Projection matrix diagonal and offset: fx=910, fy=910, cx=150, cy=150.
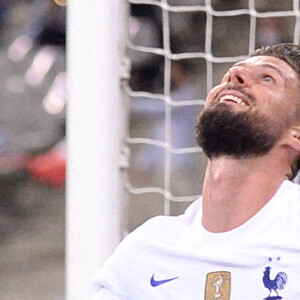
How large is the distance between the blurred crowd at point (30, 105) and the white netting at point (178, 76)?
622mm

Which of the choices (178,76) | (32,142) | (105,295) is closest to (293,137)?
(105,295)

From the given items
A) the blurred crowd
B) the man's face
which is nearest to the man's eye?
the man's face

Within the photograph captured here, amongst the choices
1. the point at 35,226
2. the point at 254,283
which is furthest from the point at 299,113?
the point at 35,226

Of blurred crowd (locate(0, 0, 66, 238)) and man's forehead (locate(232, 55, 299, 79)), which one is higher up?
man's forehead (locate(232, 55, 299, 79))

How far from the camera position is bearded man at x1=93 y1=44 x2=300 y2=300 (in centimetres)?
109

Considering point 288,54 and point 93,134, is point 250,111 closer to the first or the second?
point 288,54

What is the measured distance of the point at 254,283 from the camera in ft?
3.55

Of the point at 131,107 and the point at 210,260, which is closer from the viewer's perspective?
the point at 210,260

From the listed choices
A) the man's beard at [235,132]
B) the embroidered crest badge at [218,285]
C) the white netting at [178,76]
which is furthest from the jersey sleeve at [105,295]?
the white netting at [178,76]

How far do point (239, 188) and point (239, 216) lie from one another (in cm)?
3

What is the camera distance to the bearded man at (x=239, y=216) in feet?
3.56

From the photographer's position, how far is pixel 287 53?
1.16 meters

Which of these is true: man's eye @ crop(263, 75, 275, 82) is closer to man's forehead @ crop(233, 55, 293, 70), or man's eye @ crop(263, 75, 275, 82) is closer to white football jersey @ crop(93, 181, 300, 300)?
man's forehead @ crop(233, 55, 293, 70)

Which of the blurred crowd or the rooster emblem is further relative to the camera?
the blurred crowd
